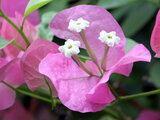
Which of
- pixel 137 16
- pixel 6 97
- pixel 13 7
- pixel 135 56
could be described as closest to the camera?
pixel 135 56

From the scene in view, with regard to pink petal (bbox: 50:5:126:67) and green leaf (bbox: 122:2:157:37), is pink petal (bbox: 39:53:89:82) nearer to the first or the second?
pink petal (bbox: 50:5:126:67)

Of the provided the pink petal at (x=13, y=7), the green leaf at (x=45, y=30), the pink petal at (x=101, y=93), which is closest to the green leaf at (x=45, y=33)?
the green leaf at (x=45, y=30)

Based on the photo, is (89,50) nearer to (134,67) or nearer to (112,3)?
(112,3)

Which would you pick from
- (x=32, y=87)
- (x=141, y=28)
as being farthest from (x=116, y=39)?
(x=141, y=28)

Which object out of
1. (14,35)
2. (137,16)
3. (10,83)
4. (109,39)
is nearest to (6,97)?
(10,83)

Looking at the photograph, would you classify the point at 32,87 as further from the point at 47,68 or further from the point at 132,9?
the point at 132,9

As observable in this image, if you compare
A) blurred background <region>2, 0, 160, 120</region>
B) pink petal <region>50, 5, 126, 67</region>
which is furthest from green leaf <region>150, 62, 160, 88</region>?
pink petal <region>50, 5, 126, 67</region>
